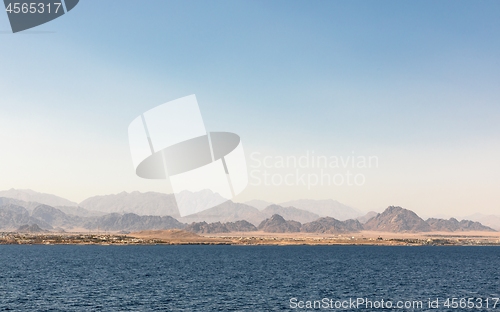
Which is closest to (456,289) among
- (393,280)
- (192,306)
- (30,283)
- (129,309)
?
(393,280)

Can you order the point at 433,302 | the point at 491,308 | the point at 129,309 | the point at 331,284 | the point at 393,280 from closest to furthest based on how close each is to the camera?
the point at 129,309, the point at 491,308, the point at 433,302, the point at 331,284, the point at 393,280

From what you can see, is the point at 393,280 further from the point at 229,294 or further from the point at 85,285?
the point at 85,285

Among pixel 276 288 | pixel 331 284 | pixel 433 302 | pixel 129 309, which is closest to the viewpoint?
pixel 129 309

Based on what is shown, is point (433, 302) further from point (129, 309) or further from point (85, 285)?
point (85, 285)

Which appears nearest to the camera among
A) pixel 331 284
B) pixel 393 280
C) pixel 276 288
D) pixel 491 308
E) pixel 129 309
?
pixel 129 309

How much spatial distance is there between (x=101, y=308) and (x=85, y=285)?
2755 cm

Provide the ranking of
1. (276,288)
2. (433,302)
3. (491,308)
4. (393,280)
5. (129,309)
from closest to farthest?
(129,309) → (491,308) → (433,302) → (276,288) → (393,280)

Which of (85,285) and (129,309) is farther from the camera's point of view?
(85,285)

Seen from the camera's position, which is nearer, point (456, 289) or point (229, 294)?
point (229, 294)

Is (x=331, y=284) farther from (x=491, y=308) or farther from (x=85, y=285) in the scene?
(x=85, y=285)

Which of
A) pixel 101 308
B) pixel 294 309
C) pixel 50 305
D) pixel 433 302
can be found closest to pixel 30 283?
pixel 50 305

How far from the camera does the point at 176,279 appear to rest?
106m

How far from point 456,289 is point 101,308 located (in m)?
78.9

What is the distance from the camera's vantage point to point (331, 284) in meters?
101
